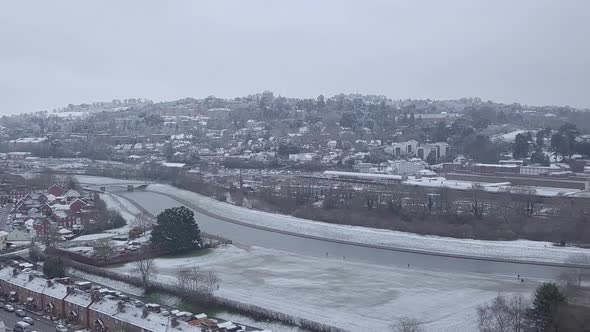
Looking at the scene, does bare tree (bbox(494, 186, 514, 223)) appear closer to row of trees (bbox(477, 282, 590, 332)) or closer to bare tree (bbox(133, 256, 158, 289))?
row of trees (bbox(477, 282, 590, 332))

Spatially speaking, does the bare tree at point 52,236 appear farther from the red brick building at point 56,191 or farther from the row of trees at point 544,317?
the row of trees at point 544,317

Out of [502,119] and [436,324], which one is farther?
[502,119]

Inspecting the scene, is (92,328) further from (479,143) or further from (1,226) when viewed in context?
(479,143)

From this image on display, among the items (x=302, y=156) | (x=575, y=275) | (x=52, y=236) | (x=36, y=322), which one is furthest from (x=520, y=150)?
(x=36, y=322)

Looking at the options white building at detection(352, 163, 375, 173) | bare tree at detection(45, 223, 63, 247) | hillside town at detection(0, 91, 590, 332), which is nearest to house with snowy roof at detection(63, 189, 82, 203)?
hillside town at detection(0, 91, 590, 332)

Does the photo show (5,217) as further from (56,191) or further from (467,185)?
(467,185)

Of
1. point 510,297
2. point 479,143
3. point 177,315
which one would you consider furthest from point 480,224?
point 479,143

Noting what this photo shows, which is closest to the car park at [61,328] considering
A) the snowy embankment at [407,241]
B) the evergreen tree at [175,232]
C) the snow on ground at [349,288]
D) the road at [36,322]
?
the road at [36,322]
